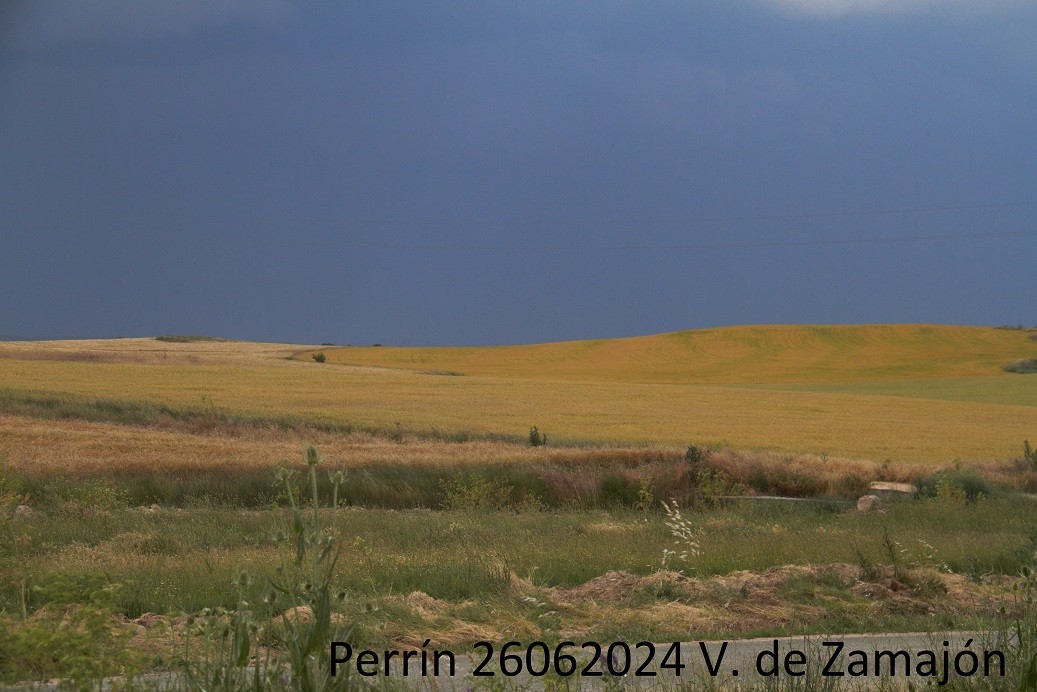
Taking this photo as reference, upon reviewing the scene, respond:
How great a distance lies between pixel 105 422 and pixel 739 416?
2093cm

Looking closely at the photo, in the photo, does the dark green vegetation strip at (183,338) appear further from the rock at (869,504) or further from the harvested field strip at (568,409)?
the rock at (869,504)

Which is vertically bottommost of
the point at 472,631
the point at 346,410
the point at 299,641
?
the point at 472,631

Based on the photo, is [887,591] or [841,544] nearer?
[887,591]

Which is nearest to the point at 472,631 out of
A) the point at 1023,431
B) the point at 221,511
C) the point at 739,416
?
the point at 221,511

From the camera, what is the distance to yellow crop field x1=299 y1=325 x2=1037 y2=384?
2474 inches

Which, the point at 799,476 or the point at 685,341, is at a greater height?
the point at 685,341

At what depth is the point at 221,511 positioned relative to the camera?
15.2 metres

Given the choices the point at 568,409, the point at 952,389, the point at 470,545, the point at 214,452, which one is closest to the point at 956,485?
the point at 470,545

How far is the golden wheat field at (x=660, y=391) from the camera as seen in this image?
28.1 m

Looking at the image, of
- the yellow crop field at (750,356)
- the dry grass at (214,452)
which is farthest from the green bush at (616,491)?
the yellow crop field at (750,356)

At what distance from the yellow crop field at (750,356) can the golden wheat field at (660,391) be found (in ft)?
0.81

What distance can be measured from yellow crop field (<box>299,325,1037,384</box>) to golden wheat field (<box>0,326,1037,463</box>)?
0.25 meters

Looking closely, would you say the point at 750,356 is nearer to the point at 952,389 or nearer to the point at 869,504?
the point at 952,389

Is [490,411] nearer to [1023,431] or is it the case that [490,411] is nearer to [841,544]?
[1023,431]
